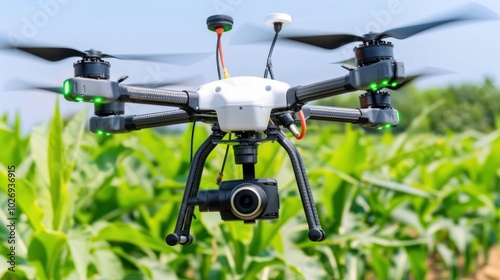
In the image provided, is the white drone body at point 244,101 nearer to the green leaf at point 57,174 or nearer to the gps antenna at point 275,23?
the gps antenna at point 275,23

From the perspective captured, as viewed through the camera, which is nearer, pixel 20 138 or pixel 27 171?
pixel 27 171

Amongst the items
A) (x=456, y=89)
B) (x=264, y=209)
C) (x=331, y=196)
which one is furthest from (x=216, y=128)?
(x=456, y=89)

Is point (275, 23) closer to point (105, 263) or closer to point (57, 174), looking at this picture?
point (57, 174)

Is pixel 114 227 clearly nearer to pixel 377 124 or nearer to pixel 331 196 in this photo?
pixel 331 196

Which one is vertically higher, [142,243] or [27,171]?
[27,171]

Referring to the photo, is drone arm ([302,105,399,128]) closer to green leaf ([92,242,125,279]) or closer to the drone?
the drone

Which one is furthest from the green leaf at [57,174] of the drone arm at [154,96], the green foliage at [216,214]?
the drone arm at [154,96]

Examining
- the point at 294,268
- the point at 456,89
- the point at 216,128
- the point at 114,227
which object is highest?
the point at 456,89

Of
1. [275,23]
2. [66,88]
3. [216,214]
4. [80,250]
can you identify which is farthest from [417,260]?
[66,88]
